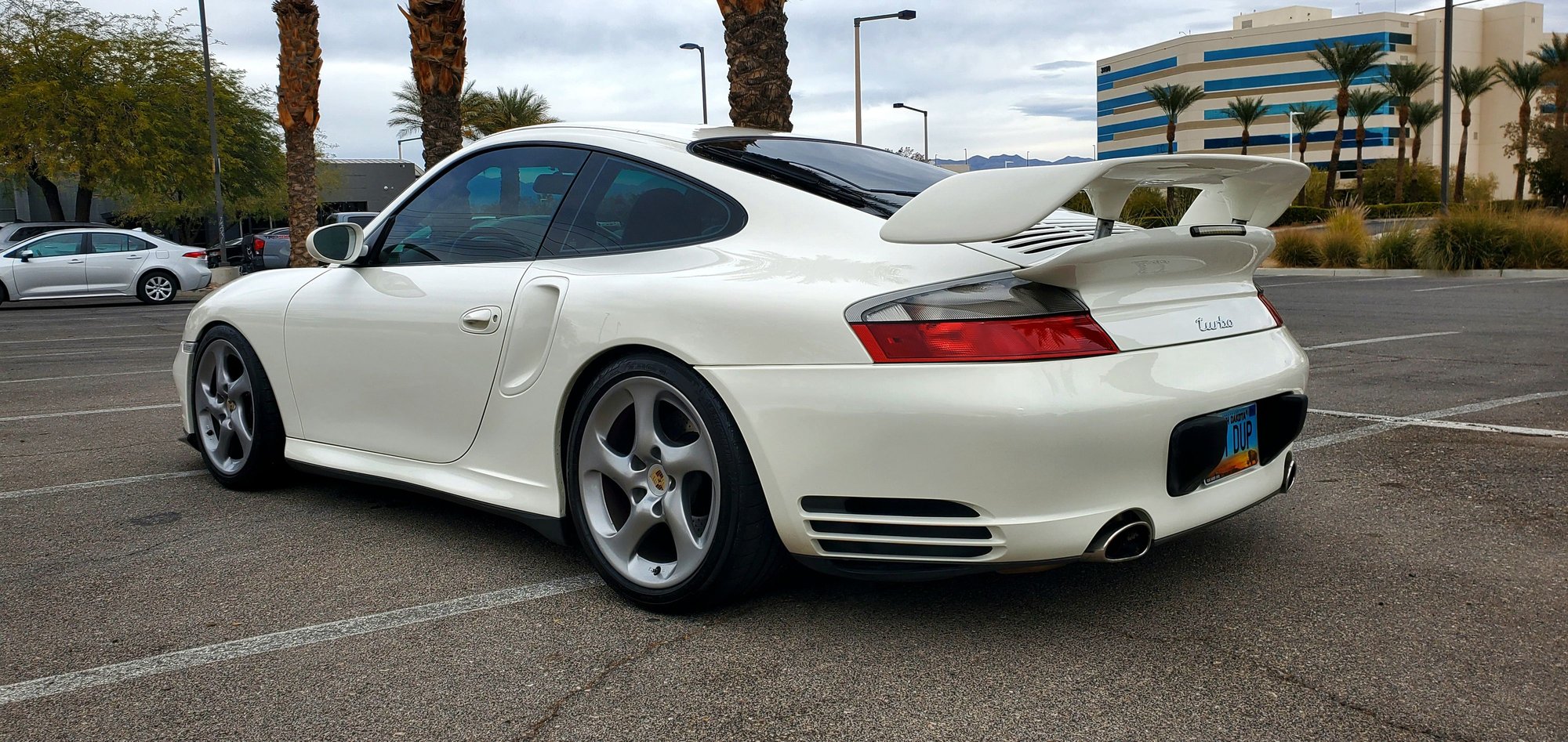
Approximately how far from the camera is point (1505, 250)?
18.4m

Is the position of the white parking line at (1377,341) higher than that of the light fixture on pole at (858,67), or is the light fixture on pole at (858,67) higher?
the light fixture on pole at (858,67)

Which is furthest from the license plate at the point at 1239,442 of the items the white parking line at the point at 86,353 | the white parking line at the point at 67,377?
the white parking line at the point at 86,353

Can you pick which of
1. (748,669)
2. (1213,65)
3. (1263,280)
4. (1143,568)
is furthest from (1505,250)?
(1213,65)

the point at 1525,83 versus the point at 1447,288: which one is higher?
the point at 1525,83

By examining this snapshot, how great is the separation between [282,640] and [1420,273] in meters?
19.6

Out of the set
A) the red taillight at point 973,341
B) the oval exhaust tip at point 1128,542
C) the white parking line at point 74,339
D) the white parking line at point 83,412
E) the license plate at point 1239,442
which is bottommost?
the white parking line at point 83,412

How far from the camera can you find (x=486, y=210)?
3.65 meters

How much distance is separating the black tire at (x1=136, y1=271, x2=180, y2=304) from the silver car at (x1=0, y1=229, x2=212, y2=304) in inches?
0.5

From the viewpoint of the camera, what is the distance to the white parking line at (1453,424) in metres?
4.93

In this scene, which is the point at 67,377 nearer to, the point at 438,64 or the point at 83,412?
the point at 83,412

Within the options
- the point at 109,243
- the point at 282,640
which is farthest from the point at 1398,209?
the point at 282,640

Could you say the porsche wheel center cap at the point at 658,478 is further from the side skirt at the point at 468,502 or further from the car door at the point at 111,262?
the car door at the point at 111,262

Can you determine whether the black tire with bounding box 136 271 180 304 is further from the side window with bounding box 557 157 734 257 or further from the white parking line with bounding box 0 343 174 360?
the side window with bounding box 557 157 734 257

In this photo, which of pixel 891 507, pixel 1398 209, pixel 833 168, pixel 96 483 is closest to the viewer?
pixel 891 507
